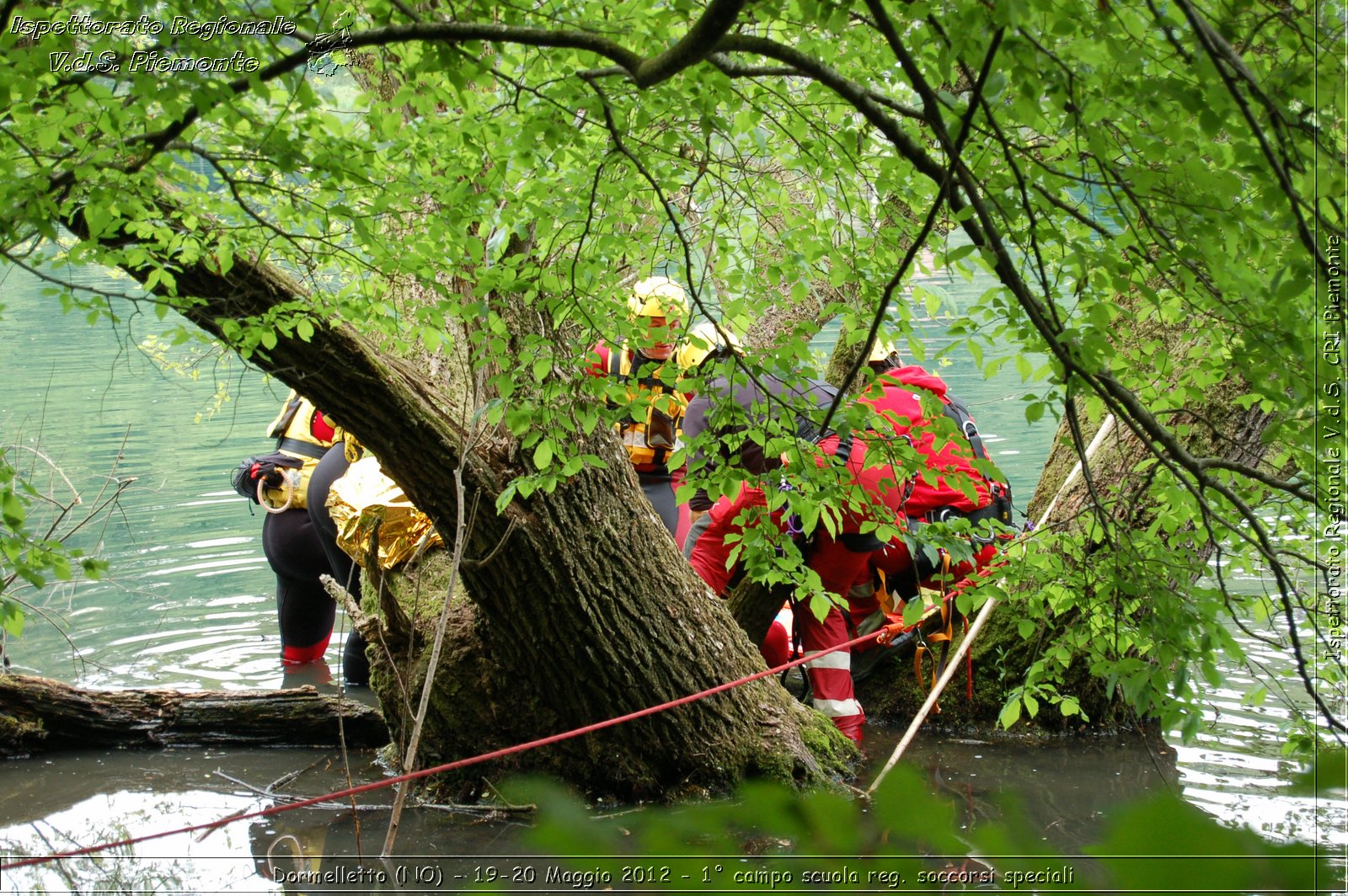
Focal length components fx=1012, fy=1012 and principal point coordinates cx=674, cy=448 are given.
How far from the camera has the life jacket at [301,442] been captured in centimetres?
612

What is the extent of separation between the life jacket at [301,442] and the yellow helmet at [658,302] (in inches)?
86.7

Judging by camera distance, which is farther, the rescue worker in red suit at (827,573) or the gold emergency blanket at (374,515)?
the gold emergency blanket at (374,515)

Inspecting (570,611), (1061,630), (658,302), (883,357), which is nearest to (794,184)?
(658,302)

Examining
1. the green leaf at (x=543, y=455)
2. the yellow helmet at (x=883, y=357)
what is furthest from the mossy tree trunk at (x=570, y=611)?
the yellow helmet at (x=883, y=357)

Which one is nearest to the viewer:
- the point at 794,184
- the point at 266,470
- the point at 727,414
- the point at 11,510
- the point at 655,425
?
the point at 11,510

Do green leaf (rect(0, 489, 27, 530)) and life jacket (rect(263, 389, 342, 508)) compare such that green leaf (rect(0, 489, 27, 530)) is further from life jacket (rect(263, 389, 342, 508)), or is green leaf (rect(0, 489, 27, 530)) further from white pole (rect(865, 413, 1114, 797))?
life jacket (rect(263, 389, 342, 508))

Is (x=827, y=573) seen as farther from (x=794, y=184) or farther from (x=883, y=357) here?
(x=794, y=184)

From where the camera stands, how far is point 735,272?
10.4 feet

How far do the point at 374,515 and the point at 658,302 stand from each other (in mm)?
2078

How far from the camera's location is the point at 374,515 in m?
4.89

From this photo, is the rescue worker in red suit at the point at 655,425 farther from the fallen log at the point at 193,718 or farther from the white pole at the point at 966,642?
the fallen log at the point at 193,718

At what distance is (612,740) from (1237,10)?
3.47 meters

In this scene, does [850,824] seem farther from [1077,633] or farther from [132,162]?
[132,162]

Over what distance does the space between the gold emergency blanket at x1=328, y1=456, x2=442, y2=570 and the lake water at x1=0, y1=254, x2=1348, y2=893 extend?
802 mm
